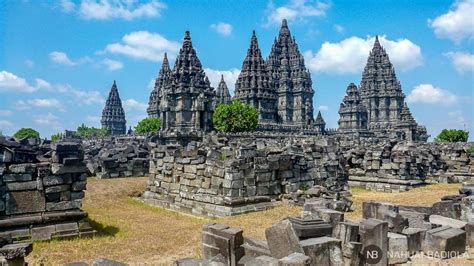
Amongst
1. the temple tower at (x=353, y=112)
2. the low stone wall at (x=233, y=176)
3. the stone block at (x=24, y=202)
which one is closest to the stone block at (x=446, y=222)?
the low stone wall at (x=233, y=176)

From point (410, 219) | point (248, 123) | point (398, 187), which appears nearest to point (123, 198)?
point (410, 219)

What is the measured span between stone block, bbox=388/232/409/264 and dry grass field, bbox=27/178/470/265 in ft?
9.37

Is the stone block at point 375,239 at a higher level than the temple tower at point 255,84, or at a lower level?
lower

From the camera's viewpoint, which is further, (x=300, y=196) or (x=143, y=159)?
(x=143, y=159)

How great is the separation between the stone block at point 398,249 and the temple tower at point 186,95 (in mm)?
44395

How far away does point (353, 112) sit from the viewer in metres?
79.9

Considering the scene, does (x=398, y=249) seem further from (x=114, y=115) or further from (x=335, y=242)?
(x=114, y=115)

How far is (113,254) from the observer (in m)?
7.26

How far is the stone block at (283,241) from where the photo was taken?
5.62 meters

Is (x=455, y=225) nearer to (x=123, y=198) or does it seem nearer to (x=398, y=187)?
(x=398, y=187)

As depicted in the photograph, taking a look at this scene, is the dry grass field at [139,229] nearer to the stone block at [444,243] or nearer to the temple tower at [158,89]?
the stone block at [444,243]

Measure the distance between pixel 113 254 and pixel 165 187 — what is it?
22.6 ft

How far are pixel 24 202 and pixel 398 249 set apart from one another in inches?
299

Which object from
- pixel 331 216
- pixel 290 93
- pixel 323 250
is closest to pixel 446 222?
pixel 331 216
